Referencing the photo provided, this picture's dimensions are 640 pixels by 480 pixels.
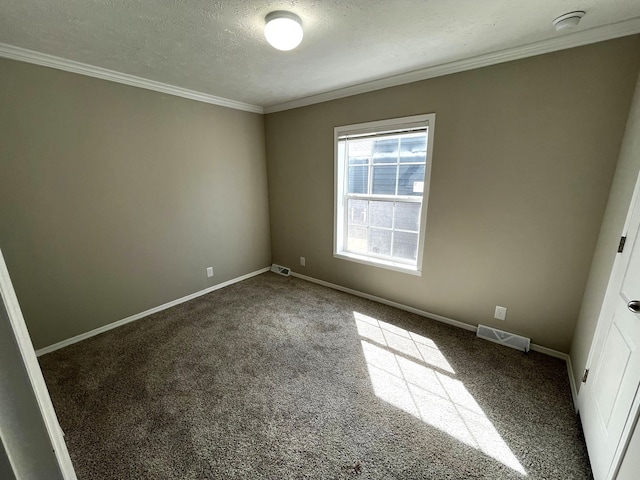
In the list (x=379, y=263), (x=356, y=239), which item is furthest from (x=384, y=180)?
(x=379, y=263)

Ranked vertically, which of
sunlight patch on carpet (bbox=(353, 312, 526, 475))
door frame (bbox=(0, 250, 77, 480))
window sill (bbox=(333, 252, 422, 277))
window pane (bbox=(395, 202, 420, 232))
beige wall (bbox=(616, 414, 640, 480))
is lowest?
sunlight patch on carpet (bbox=(353, 312, 526, 475))

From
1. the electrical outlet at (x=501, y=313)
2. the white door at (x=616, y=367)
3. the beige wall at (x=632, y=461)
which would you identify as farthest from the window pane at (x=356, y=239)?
the beige wall at (x=632, y=461)

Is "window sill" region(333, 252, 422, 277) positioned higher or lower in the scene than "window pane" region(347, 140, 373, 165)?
lower

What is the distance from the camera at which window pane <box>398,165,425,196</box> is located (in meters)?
2.63

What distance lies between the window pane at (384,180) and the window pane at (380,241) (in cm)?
43

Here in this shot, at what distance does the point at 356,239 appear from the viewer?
328 centimetres

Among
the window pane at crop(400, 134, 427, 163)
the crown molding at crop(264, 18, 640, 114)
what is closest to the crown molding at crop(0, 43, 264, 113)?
the crown molding at crop(264, 18, 640, 114)

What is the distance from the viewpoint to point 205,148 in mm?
3100

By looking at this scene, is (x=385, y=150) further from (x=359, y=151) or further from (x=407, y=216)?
(x=407, y=216)

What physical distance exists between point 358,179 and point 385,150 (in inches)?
17.2

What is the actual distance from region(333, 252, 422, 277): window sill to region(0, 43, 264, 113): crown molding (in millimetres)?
2248

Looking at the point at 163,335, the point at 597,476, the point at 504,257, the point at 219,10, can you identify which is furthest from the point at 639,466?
the point at 163,335

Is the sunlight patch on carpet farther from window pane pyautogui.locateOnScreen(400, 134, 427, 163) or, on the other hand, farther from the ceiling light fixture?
the ceiling light fixture

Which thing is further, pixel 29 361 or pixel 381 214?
pixel 381 214
